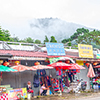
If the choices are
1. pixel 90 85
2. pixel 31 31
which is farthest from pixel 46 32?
pixel 90 85

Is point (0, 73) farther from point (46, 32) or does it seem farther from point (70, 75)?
point (46, 32)

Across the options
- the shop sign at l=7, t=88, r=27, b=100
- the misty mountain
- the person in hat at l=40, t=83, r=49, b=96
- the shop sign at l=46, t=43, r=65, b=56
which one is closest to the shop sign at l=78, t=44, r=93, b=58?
the shop sign at l=46, t=43, r=65, b=56

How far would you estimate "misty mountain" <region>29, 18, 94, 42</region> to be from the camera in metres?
139

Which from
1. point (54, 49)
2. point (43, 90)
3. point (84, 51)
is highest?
point (54, 49)

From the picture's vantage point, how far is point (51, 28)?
149 m

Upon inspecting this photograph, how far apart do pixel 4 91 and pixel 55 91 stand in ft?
16.5

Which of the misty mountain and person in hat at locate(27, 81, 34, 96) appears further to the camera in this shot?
the misty mountain

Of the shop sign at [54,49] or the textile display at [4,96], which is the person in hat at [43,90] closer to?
the shop sign at [54,49]

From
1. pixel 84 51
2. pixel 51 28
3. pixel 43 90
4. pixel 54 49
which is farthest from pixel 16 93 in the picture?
pixel 51 28

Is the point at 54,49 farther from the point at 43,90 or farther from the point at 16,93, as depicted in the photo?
the point at 16,93

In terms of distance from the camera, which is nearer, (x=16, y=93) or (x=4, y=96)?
(x=4, y=96)

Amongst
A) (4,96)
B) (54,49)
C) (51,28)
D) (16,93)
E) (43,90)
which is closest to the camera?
(4,96)

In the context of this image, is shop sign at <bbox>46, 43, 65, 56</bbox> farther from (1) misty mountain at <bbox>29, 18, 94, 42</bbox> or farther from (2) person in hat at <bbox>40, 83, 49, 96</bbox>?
(1) misty mountain at <bbox>29, 18, 94, 42</bbox>

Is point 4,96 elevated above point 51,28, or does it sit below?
below
